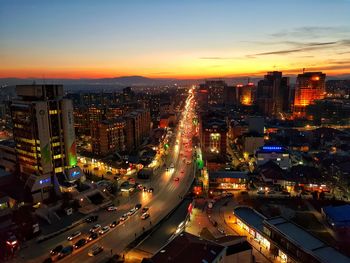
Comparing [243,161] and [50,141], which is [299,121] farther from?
[50,141]

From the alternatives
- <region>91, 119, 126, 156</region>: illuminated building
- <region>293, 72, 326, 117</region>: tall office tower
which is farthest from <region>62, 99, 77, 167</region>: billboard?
<region>293, 72, 326, 117</region>: tall office tower

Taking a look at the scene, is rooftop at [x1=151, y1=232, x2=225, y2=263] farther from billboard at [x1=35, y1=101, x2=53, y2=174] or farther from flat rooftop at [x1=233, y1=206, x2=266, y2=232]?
billboard at [x1=35, y1=101, x2=53, y2=174]

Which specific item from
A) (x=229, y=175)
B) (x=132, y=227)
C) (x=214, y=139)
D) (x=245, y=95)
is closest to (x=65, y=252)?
(x=132, y=227)

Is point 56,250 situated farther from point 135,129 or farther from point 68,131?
point 135,129

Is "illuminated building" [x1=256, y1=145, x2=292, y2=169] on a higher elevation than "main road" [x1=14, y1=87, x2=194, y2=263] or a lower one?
higher

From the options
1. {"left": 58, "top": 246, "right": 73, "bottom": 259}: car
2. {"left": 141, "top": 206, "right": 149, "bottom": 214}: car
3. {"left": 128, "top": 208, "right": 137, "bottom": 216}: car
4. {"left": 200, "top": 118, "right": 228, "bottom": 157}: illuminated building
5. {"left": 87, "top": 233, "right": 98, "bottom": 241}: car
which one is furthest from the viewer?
{"left": 200, "top": 118, "right": 228, "bottom": 157}: illuminated building

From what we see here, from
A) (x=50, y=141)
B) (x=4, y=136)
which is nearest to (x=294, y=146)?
(x=50, y=141)

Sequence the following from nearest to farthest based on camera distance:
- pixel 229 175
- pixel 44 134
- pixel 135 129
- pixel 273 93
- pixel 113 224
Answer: pixel 113 224 < pixel 44 134 < pixel 229 175 < pixel 135 129 < pixel 273 93
